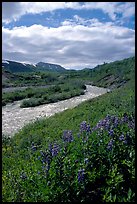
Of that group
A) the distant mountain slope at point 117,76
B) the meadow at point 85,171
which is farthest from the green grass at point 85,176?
the distant mountain slope at point 117,76

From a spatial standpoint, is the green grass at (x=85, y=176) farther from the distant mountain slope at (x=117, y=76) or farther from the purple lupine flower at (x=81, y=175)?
the distant mountain slope at (x=117, y=76)

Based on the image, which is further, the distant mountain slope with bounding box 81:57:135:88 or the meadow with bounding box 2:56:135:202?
the distant mountain slope with bounding box 81:57:135:88

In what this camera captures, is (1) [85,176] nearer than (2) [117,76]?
Yes

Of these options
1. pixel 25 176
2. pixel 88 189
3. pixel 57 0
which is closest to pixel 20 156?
pixel 25 176

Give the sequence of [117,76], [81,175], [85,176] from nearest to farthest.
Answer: [81,175] → [85,176] → [117,76]

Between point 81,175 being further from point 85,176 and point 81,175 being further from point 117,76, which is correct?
point 117,76

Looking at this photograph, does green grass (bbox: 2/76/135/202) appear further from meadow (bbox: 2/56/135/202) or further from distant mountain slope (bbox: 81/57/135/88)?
distant mountain slope (bbox: 81/57/135/88)

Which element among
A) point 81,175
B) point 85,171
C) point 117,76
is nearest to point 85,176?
point 85,171

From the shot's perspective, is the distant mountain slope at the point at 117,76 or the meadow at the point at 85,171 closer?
the meadow at the point at 85,171

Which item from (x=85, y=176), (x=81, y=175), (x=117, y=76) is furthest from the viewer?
(x=117, y=76)

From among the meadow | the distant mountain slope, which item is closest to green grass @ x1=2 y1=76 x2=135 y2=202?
the meadow

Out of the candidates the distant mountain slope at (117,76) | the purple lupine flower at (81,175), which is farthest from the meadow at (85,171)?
the distant mountain slope at (117,76)

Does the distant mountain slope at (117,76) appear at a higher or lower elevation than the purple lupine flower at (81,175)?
higher

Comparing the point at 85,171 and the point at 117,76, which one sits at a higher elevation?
the point at 117,76
